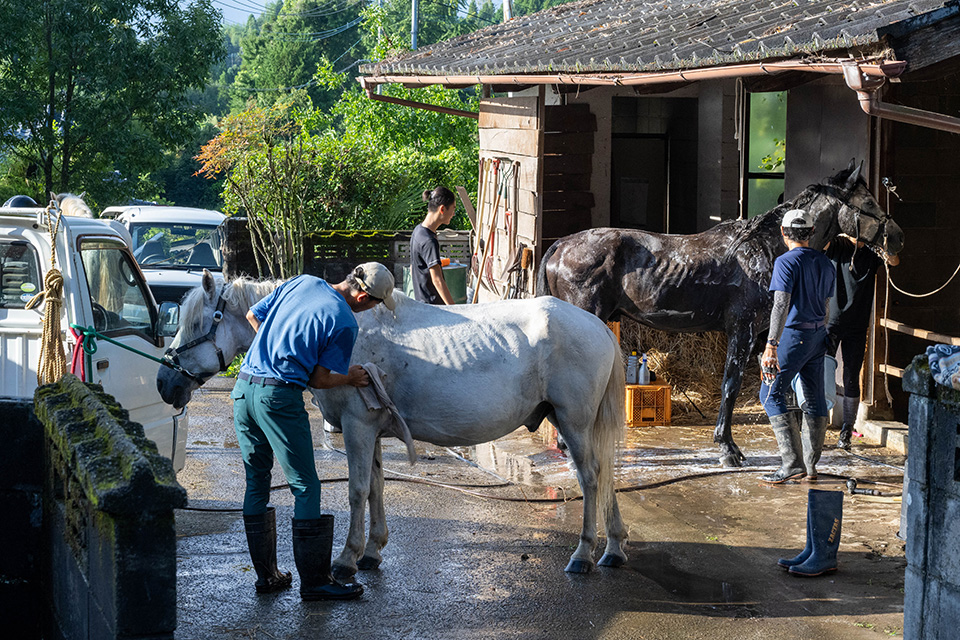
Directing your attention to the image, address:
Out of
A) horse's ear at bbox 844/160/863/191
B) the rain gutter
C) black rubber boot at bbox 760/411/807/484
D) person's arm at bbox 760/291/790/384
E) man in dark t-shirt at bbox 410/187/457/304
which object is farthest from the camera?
man in dark t-shirt at bbox 410/187/457/304

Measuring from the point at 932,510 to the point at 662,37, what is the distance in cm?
651

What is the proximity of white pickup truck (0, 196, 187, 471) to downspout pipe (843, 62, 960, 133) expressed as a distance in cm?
485

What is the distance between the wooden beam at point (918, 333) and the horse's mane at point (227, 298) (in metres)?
5.49

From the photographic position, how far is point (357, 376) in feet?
19.3

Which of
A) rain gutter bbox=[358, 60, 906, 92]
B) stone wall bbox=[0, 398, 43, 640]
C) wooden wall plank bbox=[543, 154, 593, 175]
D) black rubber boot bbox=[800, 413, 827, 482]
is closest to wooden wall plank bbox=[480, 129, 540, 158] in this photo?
wooden wall plank bbox=[543, 154, 593, 175]

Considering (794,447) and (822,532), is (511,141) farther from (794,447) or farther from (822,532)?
(822,532)

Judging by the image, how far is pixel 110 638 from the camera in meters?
3.54

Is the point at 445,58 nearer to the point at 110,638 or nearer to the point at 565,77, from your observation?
the point at 565,77

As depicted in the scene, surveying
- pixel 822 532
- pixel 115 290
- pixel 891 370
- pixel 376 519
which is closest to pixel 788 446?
pixel 891 370

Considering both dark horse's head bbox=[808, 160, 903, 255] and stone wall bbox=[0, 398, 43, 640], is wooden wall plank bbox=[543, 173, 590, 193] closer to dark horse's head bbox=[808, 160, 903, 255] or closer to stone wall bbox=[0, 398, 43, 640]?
dark horse's head bbox=[808, 160, 903, 255]

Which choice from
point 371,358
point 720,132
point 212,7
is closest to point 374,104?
point 212,7

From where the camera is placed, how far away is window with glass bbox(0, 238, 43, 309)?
22.1ft

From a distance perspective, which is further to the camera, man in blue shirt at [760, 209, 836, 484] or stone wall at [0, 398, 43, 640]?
man in blue shirt at [760, 209, 836, 484]

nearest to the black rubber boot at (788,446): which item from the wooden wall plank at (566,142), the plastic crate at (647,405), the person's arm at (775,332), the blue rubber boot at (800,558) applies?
the person's arm at (775,332)
